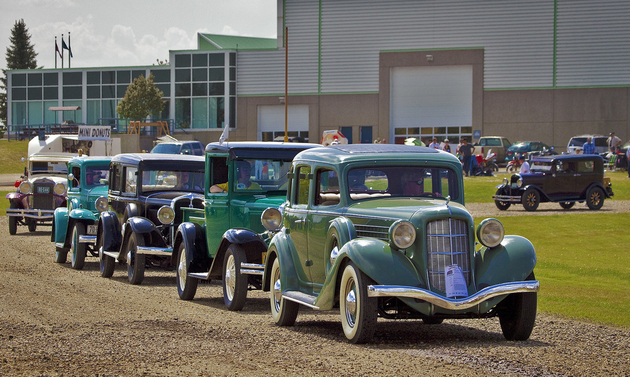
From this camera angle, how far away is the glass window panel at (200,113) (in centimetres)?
6253

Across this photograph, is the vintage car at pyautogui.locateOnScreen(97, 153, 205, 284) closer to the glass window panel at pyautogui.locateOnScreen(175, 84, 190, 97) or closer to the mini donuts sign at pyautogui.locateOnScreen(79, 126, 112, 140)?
the mini donuts sign at pyautogui.locateOnScreen(79, 126, 112, 140)

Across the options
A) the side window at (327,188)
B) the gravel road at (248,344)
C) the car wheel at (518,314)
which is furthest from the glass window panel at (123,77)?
the car wheel at (518,314)

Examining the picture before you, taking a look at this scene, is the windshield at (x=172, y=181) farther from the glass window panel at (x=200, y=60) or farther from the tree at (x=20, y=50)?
the tree at (x=20, y=50)

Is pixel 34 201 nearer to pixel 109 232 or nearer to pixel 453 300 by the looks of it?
pixel 109 232

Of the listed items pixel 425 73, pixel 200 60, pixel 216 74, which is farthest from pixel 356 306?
pixel 200 60

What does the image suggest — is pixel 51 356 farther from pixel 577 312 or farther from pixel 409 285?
pixel 577 312

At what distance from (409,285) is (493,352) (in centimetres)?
93

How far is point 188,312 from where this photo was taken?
33.4 ft

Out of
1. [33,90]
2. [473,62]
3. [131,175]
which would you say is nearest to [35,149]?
[131,175]

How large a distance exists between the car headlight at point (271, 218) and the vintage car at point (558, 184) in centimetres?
1813

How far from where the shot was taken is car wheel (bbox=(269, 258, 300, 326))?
29.5 feet

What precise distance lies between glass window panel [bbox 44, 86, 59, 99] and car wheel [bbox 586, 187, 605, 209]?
5196cm

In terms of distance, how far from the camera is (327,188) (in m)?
8.88

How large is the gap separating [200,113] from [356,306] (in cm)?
5645
